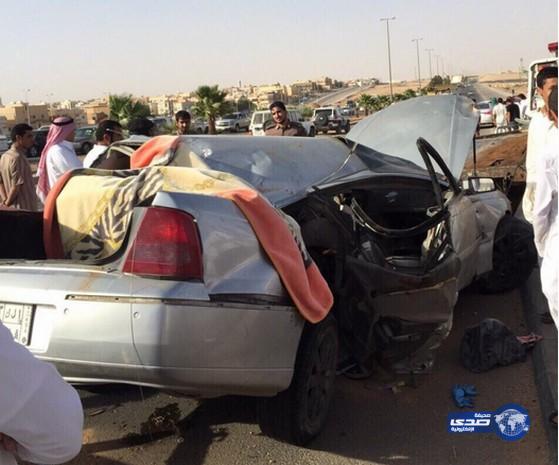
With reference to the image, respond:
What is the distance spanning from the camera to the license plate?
9.38 ft

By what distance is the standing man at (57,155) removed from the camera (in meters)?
5.93

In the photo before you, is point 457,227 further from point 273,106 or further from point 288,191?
point 273,106

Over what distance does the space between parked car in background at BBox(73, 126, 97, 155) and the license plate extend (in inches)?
1199

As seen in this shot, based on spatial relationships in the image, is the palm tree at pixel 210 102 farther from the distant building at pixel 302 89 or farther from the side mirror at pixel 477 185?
the distant building at pixel 302 89

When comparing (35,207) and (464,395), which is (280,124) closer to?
(35,207)

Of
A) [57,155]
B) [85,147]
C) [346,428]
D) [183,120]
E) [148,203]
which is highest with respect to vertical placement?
[183,120]

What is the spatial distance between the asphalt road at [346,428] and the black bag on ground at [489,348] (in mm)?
58

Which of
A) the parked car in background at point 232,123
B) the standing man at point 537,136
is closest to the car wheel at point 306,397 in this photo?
the standing man at point 537,136

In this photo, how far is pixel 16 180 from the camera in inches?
242

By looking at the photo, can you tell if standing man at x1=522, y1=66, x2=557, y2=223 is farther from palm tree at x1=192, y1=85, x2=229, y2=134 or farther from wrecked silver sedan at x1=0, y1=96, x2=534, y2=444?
palm tree at x1=192, y1=85, x2=229, y2=134

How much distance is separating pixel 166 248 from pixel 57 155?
3.62 metres

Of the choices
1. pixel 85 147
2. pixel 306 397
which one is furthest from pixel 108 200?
pixel 85 147

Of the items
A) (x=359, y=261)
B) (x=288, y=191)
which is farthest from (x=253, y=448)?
(x=288, y=191)

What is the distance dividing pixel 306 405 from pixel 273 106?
5.36m
